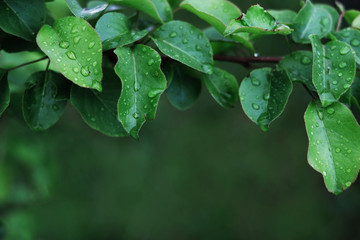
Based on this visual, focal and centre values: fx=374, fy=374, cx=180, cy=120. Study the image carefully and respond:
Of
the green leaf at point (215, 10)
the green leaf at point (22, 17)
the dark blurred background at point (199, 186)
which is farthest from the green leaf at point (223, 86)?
the dark blurred background at point (199, 186)

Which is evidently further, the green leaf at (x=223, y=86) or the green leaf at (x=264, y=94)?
the green leaf at (x=223, y=86)

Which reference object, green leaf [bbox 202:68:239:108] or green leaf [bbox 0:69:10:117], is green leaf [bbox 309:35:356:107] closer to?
green leaf [bbox 202:68:239:108]

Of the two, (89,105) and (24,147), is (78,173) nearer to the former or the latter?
(24,147)

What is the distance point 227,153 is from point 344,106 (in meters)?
2.99

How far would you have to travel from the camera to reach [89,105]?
0.77 metres

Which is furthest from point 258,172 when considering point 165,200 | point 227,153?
point 165,200

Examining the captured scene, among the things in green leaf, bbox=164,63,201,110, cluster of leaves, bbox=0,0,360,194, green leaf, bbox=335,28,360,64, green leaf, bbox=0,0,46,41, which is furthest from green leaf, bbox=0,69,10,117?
green leaf, bbox=335,28,360,64

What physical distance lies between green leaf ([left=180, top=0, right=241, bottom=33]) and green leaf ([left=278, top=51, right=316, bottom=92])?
0.14 m

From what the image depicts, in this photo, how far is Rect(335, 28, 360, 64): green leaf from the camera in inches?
30.6

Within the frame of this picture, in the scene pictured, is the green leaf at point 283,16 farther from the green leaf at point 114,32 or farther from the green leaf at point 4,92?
the green leaf at point 4,92

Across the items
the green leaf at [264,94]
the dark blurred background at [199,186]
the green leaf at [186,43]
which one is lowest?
the dark blurred background at [199,186]

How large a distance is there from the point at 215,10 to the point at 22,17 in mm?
377

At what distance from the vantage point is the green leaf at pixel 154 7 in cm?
71

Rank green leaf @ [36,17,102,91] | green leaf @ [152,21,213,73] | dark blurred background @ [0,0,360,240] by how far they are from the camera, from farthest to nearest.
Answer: dark blurred background @ [0,0,360,240] < green leaf @ [152,21,213,73] < green leaf @ [36,17,102,91]
